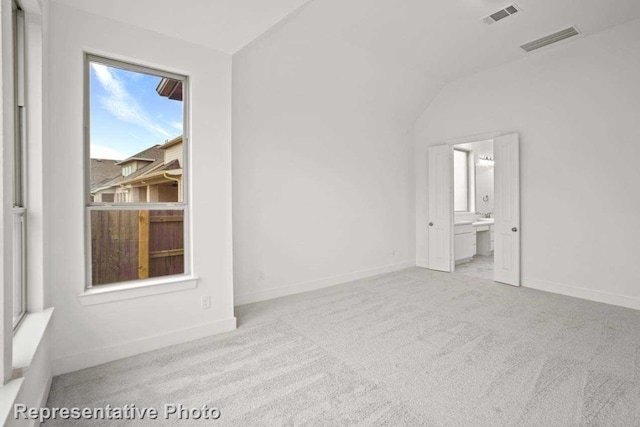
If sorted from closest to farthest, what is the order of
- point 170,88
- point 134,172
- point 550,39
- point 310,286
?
point 134,172 < point 170,88 < point 550,39 < point 310,286

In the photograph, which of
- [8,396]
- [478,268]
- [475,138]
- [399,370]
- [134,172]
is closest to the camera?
[8,396]

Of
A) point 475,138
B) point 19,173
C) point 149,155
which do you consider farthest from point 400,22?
point 19,173

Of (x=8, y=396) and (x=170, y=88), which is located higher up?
(x=170, y=88)

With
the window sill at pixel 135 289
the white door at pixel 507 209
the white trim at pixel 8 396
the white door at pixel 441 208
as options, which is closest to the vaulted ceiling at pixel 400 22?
the white door at pixel 507 209

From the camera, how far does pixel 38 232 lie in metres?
2.03

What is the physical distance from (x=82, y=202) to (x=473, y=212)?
756 cm

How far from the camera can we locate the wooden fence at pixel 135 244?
→ 256cm

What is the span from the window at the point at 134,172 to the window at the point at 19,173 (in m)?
0.47

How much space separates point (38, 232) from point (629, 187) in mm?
5644

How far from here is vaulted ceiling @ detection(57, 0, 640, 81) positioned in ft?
7.70

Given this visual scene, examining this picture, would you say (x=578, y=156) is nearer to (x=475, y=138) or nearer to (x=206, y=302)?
(x=475, y=138)

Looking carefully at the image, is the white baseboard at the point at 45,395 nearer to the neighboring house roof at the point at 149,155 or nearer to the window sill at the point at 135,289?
the window sill at the point at 135,289

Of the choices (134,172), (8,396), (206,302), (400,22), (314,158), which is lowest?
(206,302)

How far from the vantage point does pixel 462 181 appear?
755cm
